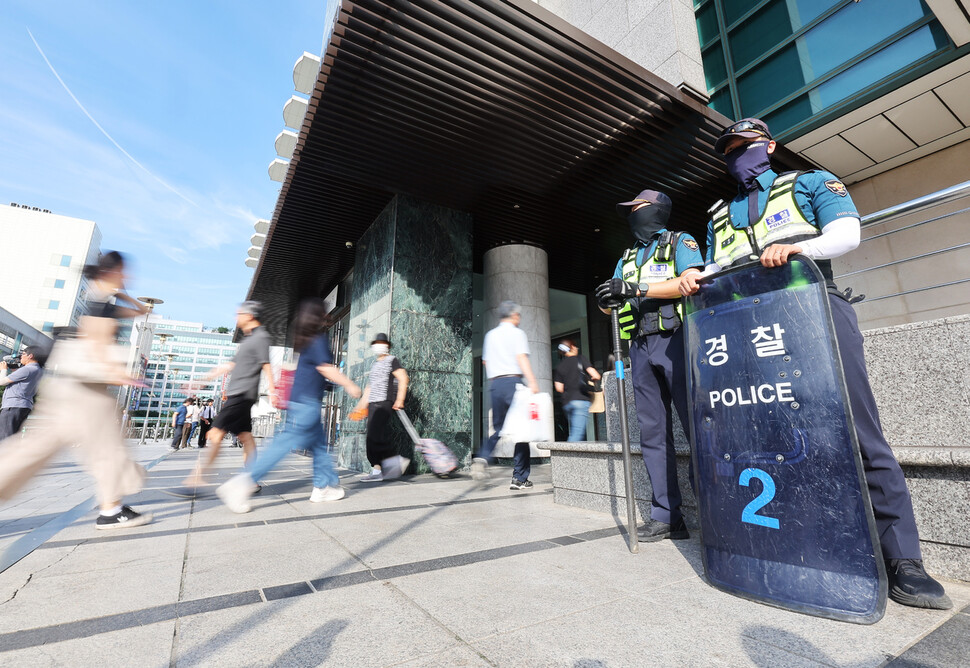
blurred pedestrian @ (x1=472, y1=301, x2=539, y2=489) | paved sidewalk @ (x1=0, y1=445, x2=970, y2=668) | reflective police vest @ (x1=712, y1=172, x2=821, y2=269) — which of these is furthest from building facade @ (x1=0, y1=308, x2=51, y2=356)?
reflective police vest @ (x1=712, y1=172, x2=821, y2=269)

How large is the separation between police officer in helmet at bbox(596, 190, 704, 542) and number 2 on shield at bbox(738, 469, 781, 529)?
32.1 inches

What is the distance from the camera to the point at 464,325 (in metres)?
8.09

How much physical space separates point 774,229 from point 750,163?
428 millimetres

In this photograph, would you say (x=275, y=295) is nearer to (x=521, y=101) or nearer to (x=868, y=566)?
(x=521, y=101)

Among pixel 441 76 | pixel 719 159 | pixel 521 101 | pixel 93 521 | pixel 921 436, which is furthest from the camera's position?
pixel 719 159

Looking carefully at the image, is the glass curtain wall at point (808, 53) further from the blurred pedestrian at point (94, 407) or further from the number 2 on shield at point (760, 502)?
the blurred pedestrian at point (94, 407)

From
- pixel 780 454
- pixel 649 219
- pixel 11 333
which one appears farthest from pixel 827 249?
pixel 11 333

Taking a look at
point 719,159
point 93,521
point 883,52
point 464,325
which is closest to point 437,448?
point 464,325

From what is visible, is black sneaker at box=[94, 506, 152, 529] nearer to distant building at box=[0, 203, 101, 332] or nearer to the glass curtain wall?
the glass curtain wall

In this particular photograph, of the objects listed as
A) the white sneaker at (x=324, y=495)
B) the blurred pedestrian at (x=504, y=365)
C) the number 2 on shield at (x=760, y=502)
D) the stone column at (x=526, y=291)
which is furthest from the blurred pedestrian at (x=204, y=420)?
the number 2 on shield at (x=760, y=502)

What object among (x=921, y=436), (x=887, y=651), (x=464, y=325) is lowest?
(x=887, y=651)

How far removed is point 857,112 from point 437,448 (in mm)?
7708

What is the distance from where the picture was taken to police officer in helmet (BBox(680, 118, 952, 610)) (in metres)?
1.79

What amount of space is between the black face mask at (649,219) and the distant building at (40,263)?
85825 mm
